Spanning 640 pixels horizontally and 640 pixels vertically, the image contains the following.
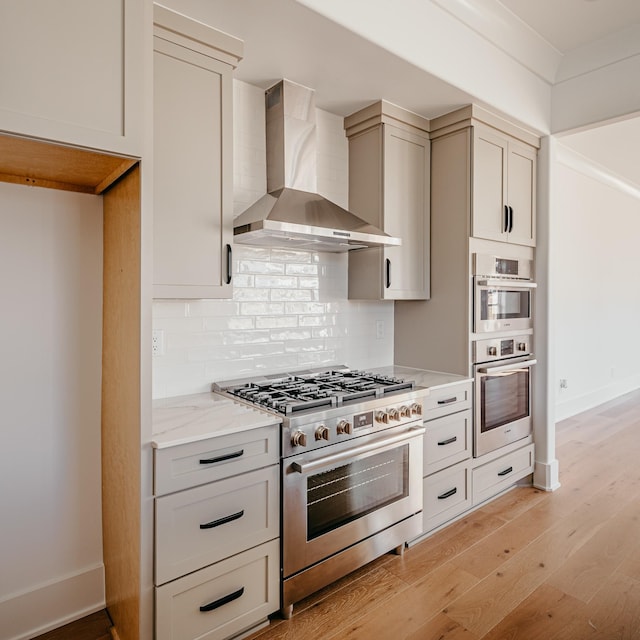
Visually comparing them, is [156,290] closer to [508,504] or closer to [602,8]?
[508,504]

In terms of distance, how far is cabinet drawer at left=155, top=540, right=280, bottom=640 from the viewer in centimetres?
175

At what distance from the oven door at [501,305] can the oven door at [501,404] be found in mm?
262

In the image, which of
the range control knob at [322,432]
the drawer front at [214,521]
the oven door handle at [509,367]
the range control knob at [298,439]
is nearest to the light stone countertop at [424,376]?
the oven door handle at [509,367]

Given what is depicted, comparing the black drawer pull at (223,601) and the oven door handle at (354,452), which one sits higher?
the oven door handle at (354,452)

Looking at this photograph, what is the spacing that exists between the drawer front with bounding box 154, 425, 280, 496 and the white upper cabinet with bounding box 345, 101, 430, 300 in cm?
137

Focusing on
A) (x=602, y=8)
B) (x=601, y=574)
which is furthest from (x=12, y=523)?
(x=602, y=8)

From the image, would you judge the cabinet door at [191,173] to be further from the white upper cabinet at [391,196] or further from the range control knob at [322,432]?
the white upper cabinet at [391,196]

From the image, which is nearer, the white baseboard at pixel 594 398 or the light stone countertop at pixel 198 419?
the light stone countertop at pixel 198 419

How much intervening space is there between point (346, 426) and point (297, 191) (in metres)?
1.31

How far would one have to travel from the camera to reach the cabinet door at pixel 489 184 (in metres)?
3.06

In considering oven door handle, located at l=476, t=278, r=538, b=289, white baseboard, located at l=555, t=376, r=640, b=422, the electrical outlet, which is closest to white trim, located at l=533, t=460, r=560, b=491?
oven door handle, located at l=476, t=278, r=538, b=289

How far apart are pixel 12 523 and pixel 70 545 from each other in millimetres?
276

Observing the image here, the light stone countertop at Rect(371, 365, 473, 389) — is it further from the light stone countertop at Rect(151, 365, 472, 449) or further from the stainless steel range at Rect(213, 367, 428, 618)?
the light stone countertop at Rect(151, 365, 472, 449)

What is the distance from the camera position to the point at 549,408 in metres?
3.55
